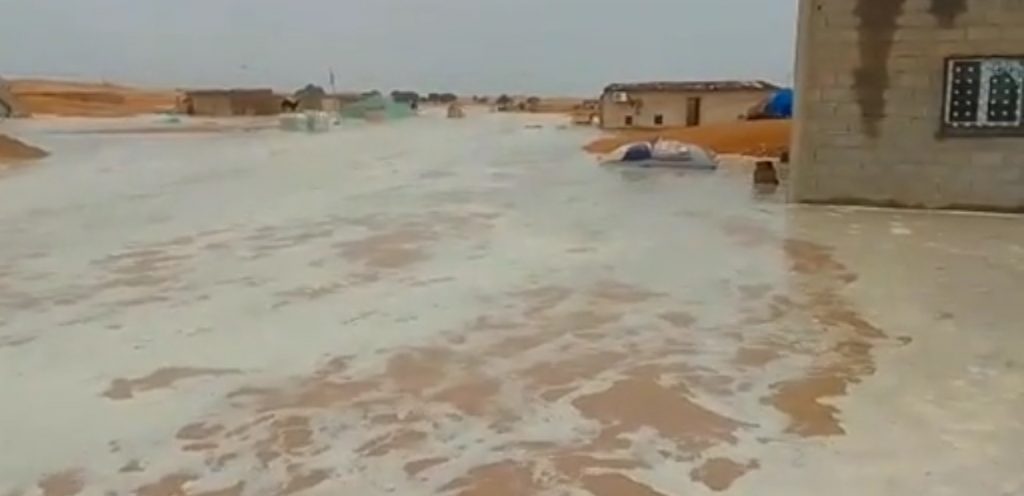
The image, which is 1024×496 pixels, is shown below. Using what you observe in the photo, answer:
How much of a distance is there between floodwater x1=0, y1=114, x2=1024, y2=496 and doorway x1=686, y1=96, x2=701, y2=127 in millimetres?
21180

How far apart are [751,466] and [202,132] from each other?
3001 centimetres

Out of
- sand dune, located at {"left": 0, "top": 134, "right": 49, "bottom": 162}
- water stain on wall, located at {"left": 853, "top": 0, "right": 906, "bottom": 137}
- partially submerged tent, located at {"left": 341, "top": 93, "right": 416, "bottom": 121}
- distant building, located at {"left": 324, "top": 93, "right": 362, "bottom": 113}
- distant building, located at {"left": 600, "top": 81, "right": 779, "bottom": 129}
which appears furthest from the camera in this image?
distant building, located at {"left": 324, "top": 93, "right": 362, "bottom": 113}

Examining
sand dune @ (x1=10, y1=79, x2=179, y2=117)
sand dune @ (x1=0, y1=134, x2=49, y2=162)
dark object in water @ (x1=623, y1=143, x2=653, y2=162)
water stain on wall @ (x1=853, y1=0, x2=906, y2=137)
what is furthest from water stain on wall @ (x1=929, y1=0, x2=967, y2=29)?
sand dune @ (x1=10, y1=79, x2=179, y2=117)

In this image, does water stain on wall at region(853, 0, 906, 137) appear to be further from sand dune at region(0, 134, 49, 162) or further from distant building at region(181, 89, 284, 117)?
distant building at region(181, 89, 284, 117)

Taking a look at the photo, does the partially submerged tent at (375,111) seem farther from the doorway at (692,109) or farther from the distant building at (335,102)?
the doorway at (692,109)

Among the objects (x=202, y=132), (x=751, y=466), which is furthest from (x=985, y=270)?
(x=202, y=132)

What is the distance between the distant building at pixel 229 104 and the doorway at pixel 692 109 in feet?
81.9

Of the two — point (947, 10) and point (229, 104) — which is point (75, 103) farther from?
point (947, 10)

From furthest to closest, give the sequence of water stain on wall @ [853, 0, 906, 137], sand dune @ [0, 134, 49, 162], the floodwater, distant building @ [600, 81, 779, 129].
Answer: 1. distant building @ [600, 81, 779, 129]
2. sand dune @ [0, 134, 49, 162]
3. water stain on wall @ [853, 0, 906, 137]
4. the floodwater

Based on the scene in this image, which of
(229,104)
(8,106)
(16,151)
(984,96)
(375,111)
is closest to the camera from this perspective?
(984,96)

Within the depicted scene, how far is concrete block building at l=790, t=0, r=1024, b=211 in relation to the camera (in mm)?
9523

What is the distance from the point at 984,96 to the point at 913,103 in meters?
0.64

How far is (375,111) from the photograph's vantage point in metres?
51.5

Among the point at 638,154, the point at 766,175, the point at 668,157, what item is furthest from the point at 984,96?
the point at 638,154
